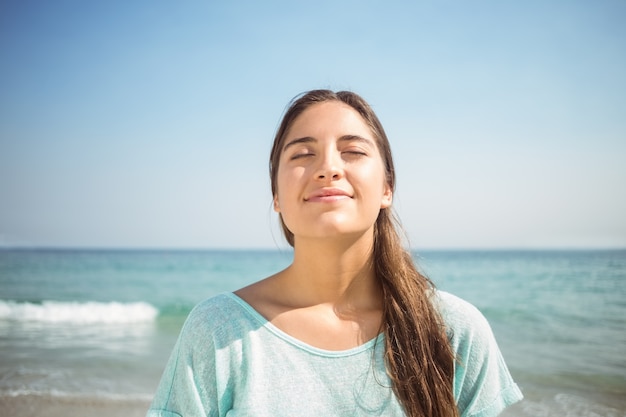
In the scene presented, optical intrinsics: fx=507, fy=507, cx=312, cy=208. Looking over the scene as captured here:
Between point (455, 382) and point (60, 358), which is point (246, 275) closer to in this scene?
point (60, 358)

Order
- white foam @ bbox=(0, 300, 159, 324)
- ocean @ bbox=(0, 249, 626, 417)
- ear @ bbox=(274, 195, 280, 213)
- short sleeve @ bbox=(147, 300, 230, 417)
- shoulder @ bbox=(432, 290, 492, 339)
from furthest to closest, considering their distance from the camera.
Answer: white foam @ bbox=(0, 300, 159, 324), ocean @ bbox=(0, 249, 626, 417), ear @ bbox=(274, 195, 280, 213), shoulder @ bbox=(432, 290, 492, 339), short sleeve @ bbox=(147, 300, 230, 417)

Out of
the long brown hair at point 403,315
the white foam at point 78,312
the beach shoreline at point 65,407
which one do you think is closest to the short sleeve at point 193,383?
the long brown hair at point 403,315

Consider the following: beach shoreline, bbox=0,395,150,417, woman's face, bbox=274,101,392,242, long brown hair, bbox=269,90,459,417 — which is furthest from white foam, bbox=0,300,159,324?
woman's face, bbox=274,101,392,242

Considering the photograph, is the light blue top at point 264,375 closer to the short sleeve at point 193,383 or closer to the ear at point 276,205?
the short sleeve at point 193,383

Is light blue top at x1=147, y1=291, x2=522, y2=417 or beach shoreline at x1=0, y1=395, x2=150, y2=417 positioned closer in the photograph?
light blue top at x1=147, y1=291, x2=522, y2=417

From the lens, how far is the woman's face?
203cm

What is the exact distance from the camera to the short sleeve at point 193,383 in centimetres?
191

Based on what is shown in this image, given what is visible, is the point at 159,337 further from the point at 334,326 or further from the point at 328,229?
the point at 328,229

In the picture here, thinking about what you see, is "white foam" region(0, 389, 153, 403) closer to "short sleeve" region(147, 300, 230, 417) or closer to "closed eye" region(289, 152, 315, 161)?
"short sleeve" region(147, 300, 230, 417)

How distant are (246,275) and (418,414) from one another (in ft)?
86.1

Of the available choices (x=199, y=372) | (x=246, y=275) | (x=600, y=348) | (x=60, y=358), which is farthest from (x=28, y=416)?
(x=246, y=275)

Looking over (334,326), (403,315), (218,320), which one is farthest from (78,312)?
(403,315)

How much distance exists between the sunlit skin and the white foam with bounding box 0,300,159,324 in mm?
12696

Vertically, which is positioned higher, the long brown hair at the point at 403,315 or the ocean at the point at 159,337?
the long brown hair at the point at 403,315
